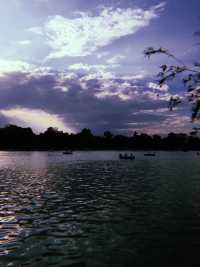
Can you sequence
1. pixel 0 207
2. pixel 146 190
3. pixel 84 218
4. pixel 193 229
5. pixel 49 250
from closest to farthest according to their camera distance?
pixel 49 250, pixel 193 229, pixel 84 218, pixel 0 207, pixel 146 190

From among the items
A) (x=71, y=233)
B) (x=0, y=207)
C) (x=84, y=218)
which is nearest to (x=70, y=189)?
(x=0, y=207)

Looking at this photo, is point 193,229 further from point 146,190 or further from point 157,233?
point 146,190

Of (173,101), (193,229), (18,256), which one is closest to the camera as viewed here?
(173,101)

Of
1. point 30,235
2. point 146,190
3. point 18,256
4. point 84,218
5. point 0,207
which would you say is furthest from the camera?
point 146,190

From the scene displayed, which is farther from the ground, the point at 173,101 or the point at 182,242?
the point at 173,101

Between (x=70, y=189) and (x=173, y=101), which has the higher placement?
(x=173, y=101)

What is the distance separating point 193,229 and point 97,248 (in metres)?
8.24

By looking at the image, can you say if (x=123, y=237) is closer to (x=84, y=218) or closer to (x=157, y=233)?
(x=157, y=233)

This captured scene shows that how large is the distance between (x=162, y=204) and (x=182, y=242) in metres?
13.3

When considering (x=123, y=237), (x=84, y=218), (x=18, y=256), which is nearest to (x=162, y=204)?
(x=84, y=218)

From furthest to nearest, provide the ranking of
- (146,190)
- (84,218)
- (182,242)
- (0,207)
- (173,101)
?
(146,190), (0,207), (84,218), (182,242), (173,101)

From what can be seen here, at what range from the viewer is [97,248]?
19.2 m

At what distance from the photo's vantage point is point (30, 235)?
72.1 feet

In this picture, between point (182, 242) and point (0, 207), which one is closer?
point (182, 242)
